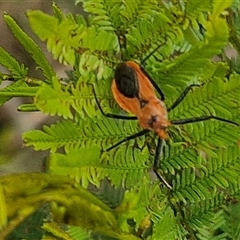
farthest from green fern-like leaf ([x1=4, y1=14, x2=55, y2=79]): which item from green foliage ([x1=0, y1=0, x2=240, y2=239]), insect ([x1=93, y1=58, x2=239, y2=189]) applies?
insect ([x1=93, y1=58, x2=239, y2=189])

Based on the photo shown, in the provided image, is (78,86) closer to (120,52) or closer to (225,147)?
(120,52)

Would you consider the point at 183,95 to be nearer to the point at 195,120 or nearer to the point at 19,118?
the point at 195,120

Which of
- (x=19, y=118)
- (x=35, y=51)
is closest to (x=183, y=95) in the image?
(x=35, y=51)

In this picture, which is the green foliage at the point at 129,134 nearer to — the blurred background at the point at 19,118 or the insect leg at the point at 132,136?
the insect leg at the point at 132,136

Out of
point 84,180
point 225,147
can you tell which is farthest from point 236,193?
point 84,180

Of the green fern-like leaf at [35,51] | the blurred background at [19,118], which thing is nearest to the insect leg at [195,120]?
the green fern-like leaf at [35,51]

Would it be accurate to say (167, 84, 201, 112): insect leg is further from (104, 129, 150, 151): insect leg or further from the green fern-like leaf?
the green fern-like leaf
